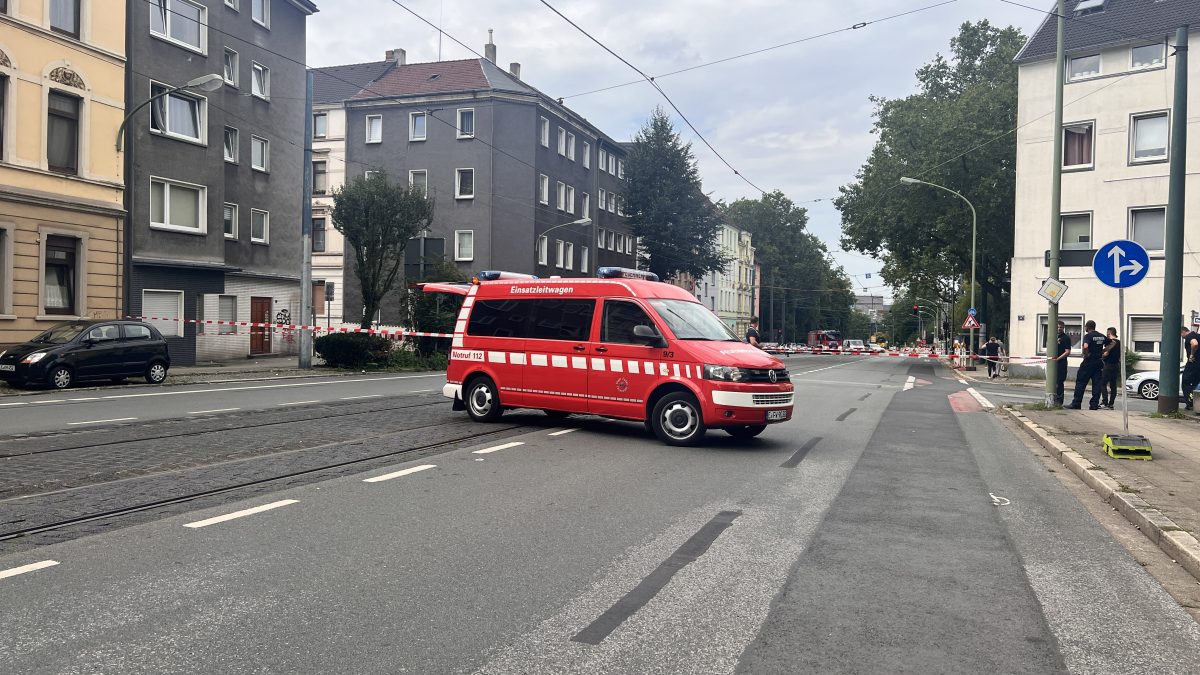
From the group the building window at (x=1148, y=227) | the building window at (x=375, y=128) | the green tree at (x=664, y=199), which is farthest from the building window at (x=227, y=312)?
the building window at (x=1148, y=227)

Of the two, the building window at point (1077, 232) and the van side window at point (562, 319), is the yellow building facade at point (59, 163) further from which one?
the building window at point (1077, 232)

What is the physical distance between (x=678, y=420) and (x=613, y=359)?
1190 millimetres

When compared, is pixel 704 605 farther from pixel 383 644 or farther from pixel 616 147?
pixel 616 147

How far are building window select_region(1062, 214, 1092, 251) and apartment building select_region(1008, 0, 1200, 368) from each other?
4 centimetres

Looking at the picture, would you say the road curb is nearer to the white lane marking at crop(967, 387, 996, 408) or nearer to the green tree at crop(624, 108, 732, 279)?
the white lane marking at crop(967, 387, 996, 408)

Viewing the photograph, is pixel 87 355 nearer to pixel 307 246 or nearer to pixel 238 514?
pixel 307 246

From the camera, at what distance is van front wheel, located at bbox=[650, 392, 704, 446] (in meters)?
10.7

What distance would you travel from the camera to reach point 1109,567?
576cm

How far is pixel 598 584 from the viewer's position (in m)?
4.95

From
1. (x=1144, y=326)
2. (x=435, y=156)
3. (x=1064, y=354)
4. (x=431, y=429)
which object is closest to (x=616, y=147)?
(x=435, y=156)

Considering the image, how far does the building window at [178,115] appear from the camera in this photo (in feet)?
89.1

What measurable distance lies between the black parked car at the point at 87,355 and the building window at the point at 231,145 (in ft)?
42.3

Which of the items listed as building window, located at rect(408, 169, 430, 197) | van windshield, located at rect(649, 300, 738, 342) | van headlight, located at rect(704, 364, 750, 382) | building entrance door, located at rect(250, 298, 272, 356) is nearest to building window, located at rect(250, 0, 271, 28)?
building entrance door, located at rect(250, 298, 272, 356)

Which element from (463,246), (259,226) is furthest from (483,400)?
(463,246)
